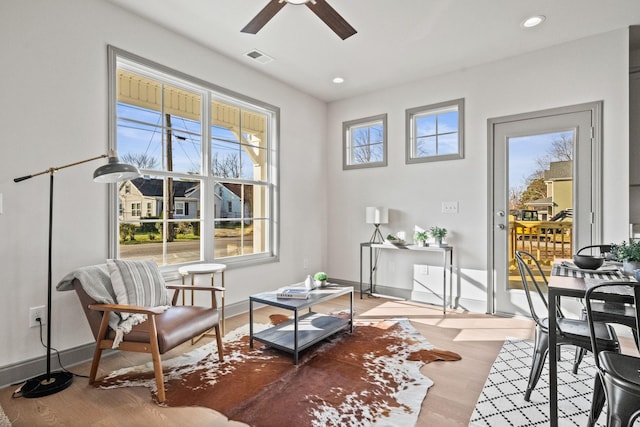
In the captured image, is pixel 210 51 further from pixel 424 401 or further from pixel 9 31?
pixel 424 401

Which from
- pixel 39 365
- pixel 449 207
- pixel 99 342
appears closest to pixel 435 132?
pixel 449 207

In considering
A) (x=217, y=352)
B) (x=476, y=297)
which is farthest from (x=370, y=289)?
(x=217, y=352)

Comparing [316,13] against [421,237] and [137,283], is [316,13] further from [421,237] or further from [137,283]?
[421,237]

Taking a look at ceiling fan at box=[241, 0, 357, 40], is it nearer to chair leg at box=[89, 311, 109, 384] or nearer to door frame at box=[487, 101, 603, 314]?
door frame at box=[487, 101, 603, 314]

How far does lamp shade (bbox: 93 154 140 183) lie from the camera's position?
2.25 m

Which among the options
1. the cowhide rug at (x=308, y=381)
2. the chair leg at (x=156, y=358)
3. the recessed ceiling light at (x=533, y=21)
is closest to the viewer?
the cowhide rug at (x=308, y=381)

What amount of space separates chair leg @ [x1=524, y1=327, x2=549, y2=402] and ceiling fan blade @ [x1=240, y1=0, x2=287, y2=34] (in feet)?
8.77

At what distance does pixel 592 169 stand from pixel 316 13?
300cm

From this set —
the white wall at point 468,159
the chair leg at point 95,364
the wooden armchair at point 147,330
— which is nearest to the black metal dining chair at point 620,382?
the wooden armchair at point 147,330

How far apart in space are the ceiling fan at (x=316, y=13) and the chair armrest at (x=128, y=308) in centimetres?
215

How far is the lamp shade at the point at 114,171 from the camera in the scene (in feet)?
7.39

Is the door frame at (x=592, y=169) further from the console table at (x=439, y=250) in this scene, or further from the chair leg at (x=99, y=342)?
the chair leg at (x=99, y=342)

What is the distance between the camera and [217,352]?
2.82 metres

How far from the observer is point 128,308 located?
7.18 ft
